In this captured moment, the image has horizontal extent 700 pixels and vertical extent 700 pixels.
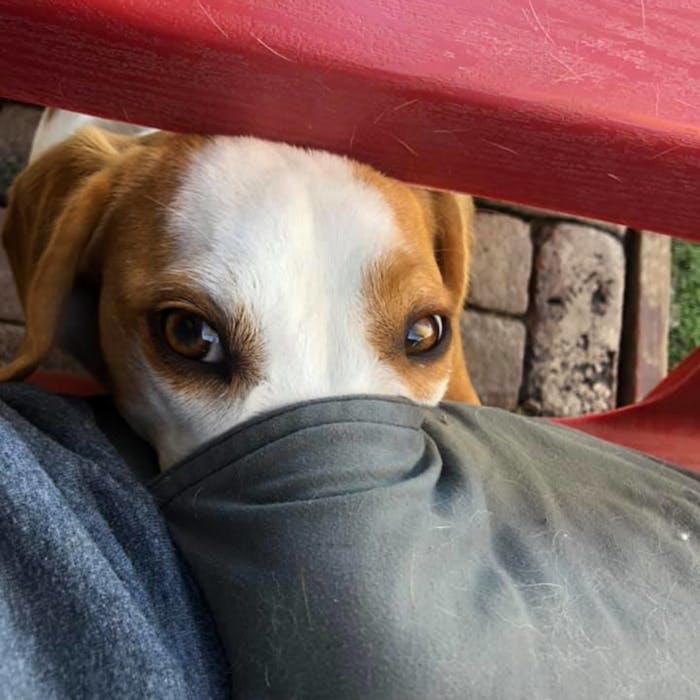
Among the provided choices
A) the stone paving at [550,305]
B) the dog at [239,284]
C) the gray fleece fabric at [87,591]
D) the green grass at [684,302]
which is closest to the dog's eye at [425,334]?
the dog at [239,284]

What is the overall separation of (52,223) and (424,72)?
829mm

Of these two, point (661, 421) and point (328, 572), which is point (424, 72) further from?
point (661, 421)

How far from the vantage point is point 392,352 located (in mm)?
1192

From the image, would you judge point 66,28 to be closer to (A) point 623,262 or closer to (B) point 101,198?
(B) point 101,198

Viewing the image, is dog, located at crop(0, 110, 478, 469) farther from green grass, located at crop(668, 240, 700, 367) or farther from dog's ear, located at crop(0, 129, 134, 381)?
green grass, located at crop(668, 240, 700, 367)

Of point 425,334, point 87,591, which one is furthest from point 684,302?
point 87,591

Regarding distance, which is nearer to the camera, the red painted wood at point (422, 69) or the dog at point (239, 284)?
the red painted wood at point (422, 69)

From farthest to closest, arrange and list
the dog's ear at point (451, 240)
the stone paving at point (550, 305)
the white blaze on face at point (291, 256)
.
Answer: the stone paving at point (550, 305), the dog's ear at point (451, 240), the white blaze on face at point (291, 256)

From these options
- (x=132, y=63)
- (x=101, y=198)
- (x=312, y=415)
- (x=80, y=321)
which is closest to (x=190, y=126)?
(x=132, y=63)

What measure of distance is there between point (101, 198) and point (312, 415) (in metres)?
0.65

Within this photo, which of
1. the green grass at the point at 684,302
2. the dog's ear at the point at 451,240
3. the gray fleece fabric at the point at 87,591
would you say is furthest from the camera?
the green grass at the point at 684,302

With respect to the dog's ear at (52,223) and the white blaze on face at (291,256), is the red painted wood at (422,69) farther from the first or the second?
the dog's ear at (52,223)

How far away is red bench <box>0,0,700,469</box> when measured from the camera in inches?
30.2

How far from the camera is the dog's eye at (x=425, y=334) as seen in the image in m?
1.24
